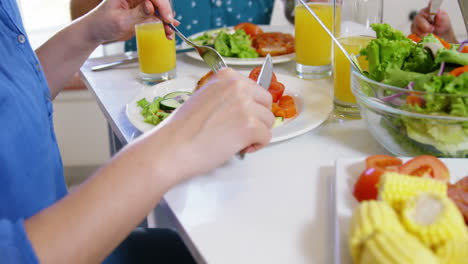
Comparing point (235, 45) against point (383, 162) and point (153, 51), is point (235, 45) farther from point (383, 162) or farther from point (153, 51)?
point (383, 162)

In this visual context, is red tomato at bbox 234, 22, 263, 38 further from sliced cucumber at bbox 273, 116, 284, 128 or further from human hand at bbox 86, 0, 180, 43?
sliced cucumber at bbox 273, 116, 284, 128

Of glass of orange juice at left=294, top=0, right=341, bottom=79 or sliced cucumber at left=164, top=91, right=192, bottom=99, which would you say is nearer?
sliced cucumber at left=164, top=91, right=192, bottom=99

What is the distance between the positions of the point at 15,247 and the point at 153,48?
79cm

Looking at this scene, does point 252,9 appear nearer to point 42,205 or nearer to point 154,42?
point 154,42

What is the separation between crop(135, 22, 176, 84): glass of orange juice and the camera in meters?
1.24

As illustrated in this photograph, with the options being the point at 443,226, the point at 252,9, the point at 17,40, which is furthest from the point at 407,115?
the point at 252,9

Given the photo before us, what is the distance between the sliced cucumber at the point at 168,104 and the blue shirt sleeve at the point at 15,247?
50cm

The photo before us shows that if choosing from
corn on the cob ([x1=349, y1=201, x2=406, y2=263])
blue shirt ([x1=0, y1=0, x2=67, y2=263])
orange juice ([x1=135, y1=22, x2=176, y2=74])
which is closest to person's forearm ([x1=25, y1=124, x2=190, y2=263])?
blue shirt ([x1=0, y1=0, x2=67, y2=263])

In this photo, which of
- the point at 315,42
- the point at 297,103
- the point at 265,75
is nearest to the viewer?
the point at 265,75

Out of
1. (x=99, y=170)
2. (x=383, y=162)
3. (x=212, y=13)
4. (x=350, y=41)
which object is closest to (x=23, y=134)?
(x=99, y=170)

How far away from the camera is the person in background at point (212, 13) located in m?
1.97

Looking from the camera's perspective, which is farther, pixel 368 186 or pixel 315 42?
pixel 315 42

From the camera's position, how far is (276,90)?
3.42 feet

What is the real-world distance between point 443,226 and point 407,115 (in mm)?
297
